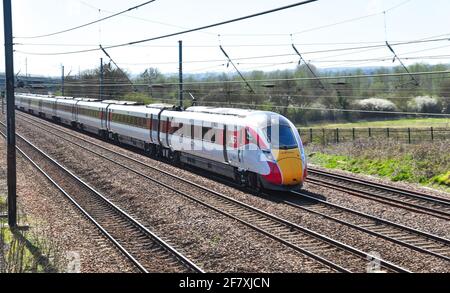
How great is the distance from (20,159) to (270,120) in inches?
628

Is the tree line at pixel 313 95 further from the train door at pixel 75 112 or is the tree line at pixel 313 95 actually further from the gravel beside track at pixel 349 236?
the gravel beside track at pixel 349 236

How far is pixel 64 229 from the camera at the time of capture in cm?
1543

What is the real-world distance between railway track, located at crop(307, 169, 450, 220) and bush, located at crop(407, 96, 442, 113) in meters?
57.6

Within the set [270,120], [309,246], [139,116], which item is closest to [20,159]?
[139,116]

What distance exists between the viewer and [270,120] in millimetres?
19156

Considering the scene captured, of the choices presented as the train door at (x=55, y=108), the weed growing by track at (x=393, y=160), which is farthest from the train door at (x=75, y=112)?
the weed growing by track at (x=393, y=160)

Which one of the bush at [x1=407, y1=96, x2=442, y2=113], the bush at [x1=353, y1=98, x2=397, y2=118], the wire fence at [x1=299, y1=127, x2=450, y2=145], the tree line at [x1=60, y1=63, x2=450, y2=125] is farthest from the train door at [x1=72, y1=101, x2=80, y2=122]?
the bush at [x1=407, y1=96, x2=442, y2=113]

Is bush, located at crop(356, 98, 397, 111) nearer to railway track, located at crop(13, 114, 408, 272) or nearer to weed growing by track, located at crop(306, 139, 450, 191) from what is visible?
weed growing by track, located at crop(306, 139, 450, 191)

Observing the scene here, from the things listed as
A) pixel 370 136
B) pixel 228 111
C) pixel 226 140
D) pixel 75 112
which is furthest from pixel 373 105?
pixel 226 140

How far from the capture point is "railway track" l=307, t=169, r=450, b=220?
17.0 meters

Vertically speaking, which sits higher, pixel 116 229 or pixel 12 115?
pixel 12 115

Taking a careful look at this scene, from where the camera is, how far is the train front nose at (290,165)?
18500mm
